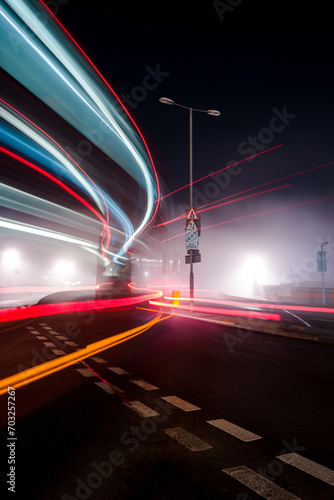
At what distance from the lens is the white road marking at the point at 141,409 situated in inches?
197

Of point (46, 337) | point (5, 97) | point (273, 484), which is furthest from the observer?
point (5, 97)

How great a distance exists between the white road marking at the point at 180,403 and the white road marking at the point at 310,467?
1.68m

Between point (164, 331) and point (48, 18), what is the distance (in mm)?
9663

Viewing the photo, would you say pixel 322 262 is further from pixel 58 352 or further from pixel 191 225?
pixel 58 352

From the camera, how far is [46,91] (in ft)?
42.7

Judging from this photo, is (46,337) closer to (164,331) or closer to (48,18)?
(164,331)

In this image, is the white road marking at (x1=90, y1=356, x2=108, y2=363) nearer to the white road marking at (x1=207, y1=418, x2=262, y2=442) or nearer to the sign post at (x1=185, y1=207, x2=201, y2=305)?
the white road marking at (x1=207, y1=418, x2=262, y2=442)

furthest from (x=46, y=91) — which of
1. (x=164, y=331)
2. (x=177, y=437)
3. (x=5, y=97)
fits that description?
(x=177, y=437)

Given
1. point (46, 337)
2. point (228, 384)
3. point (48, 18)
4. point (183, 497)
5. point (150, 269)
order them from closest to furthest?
point (183, 497), point (228, 384), point (48, 18), point (46, 337), point (150, 269)

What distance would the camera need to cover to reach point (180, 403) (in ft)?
18.1

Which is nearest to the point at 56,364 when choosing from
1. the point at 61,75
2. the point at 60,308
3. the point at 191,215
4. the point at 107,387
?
the point at 107,387

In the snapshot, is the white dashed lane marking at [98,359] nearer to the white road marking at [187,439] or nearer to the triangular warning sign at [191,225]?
the white road marking at [187,439]

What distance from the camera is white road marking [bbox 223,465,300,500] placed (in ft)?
9.95

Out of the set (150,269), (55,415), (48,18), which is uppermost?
(48,18)
